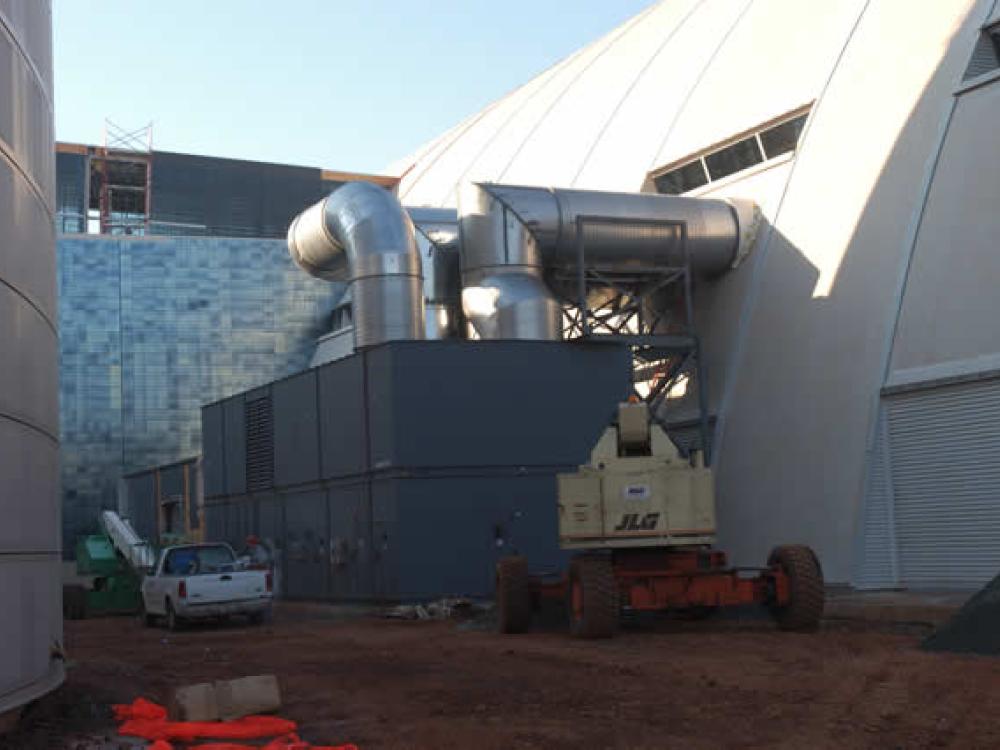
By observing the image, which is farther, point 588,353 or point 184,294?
point 184,294

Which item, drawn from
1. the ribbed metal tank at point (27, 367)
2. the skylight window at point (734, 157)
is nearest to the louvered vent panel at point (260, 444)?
the skylight window at point (734, 157)

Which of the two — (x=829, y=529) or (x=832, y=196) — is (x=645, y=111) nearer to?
(x=832, y=196)

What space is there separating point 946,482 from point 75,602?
19150mm

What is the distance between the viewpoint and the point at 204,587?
2222 cm

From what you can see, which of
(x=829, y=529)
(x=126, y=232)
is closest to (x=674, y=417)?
(x=829, y=529)

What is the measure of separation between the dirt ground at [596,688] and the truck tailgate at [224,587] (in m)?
3.79

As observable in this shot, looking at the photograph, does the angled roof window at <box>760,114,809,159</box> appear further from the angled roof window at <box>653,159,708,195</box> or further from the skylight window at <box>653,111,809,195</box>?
the angled roof window at <box>653,159,708,195</box>

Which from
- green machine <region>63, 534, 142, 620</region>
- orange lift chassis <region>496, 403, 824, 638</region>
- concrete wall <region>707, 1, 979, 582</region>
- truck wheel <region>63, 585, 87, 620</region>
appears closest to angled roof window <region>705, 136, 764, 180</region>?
concrete wall <region>707, 1, 979, 582</region>

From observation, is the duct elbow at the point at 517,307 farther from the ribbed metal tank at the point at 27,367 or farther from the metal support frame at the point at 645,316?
the ribbed metal tank at the point at 27,367

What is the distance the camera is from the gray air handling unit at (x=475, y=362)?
23328 mm

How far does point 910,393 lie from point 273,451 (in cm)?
1587

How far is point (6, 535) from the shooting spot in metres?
8.98

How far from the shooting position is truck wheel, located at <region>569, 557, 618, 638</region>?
15891 mm

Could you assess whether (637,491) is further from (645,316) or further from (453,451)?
(645,316)
